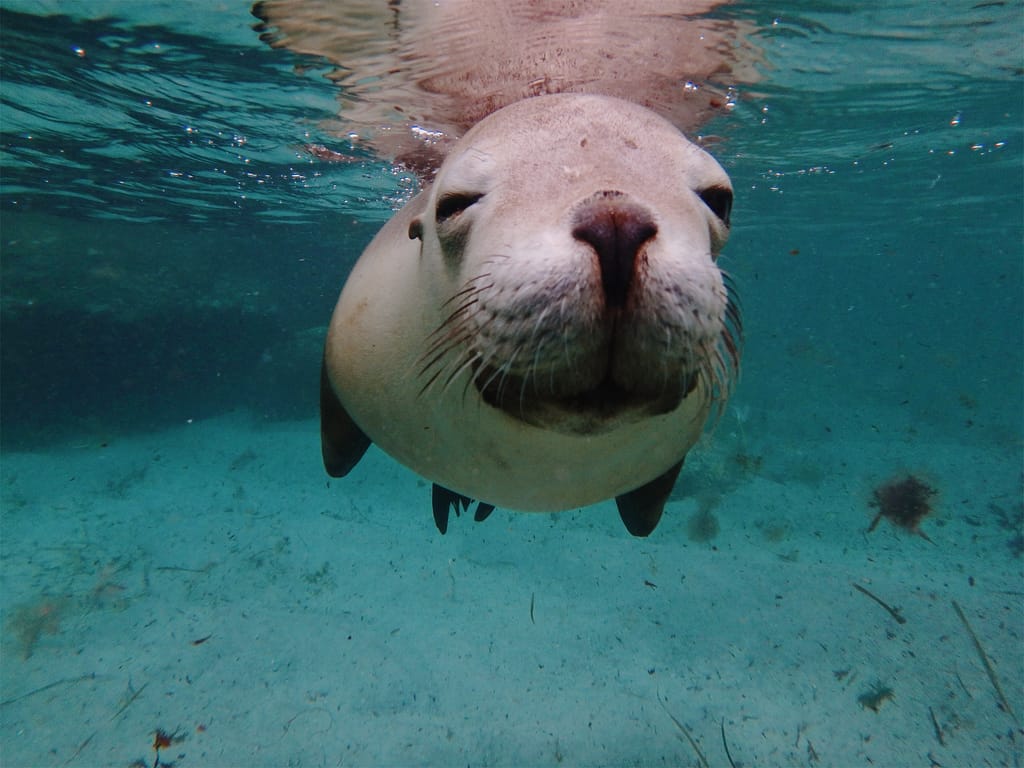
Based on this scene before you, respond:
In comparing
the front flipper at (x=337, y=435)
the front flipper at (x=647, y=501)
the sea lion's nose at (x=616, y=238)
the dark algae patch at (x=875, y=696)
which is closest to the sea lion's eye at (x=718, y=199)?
the sea lion's nose at (x=616, y=238)

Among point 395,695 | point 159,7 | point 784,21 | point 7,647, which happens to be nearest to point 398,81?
point 159,7

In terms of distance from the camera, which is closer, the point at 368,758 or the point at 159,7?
the point at 368,758

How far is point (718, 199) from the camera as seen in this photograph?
209 cm

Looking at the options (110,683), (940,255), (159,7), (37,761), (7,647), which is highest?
(159,7)

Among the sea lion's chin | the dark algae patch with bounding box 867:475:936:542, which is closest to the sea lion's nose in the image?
the sea lion's chin

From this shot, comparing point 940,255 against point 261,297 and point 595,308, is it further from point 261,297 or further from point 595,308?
point 595,308

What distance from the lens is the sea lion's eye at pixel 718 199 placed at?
79.1 inches

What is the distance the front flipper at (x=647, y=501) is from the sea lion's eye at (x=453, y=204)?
5.51 ft

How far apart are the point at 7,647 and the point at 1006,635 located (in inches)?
429

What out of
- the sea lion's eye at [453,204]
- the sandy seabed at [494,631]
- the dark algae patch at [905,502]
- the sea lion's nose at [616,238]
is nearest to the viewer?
the sea lion's nose at [616,238]

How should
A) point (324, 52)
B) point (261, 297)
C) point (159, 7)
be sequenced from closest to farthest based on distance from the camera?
point (159, 7) < point (324, 52) < point (261, 297)

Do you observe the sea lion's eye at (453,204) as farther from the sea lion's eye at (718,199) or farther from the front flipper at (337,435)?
the front flipper at (337,435)

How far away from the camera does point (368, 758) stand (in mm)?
4887

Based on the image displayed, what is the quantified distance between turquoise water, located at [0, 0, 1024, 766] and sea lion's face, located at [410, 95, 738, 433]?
4.48m
